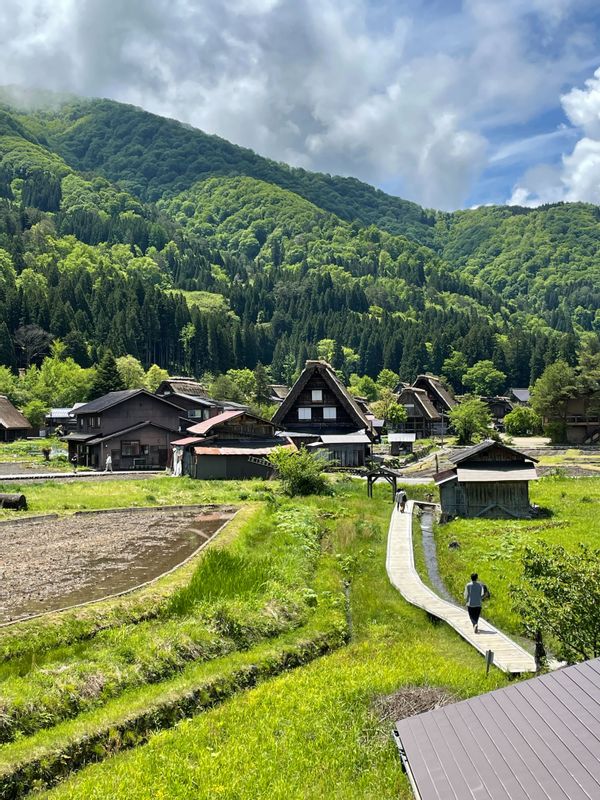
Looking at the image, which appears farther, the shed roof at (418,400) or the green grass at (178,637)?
the shed roof at (418,400)

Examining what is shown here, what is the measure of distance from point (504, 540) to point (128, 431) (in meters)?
36.3

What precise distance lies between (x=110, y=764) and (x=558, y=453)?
6232cm

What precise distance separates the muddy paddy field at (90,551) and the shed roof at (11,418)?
144ft

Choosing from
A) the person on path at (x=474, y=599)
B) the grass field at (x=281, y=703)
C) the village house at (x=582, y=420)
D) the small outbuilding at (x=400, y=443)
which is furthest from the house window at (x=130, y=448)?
the village house at (x=582, y=420)

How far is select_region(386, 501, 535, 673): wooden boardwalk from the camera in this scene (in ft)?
41.8

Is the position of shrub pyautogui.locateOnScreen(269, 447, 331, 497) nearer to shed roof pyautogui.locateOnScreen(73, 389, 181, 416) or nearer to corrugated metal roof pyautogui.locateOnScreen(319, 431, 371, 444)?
corrugated metal roof pyautogui.locateOnScreen(319, 431, 371, 444)

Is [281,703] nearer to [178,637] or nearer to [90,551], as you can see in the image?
[178,637]

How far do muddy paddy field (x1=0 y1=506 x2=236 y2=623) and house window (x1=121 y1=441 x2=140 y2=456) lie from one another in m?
23.0

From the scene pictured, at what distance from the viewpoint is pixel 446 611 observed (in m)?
16.2

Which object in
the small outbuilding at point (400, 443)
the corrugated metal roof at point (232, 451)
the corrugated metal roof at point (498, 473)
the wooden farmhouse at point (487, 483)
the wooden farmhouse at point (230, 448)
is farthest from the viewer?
the small outbuilding at point (400, 443)

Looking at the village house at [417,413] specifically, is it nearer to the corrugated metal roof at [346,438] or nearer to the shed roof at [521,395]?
the shed roof at [521,395]

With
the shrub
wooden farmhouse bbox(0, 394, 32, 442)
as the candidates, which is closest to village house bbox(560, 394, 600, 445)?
the shrub

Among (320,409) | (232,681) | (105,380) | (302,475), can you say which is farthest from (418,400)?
(232,681)

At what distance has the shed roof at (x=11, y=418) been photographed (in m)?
67.1
